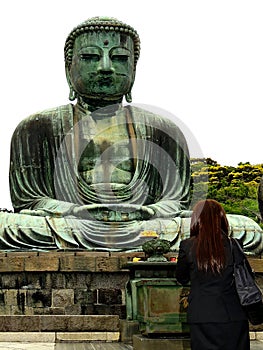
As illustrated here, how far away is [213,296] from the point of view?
161 inches

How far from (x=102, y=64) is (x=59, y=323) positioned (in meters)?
5.03

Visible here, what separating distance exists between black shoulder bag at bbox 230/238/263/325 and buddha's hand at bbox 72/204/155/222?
231 inches

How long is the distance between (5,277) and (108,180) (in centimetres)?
310

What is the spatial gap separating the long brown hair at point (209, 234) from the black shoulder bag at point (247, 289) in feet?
0.29

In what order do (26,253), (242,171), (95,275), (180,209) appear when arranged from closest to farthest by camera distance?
1. (95,275)
2. (26,253)
3. (180,209)
4. (242,171)

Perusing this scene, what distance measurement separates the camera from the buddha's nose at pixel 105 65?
11.0 metres

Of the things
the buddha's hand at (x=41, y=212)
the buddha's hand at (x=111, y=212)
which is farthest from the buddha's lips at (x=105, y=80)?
the buddha's hand at (x=41, y=212)

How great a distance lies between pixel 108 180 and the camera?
429 inches

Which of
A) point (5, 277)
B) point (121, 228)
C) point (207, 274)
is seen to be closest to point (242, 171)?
point (121, 228)

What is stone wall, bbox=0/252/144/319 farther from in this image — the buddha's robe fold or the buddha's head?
the buddha's head

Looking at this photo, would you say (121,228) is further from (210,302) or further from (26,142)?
(210,302)

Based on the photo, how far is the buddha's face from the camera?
36.5 ft

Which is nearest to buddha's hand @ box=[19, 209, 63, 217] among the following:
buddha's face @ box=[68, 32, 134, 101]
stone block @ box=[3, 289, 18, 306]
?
stone block @ box=[3, 289, 18, 306]

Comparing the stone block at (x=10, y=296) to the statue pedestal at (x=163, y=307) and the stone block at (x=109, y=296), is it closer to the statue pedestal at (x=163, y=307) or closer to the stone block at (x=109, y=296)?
the stone block at (x=109, y=296)
